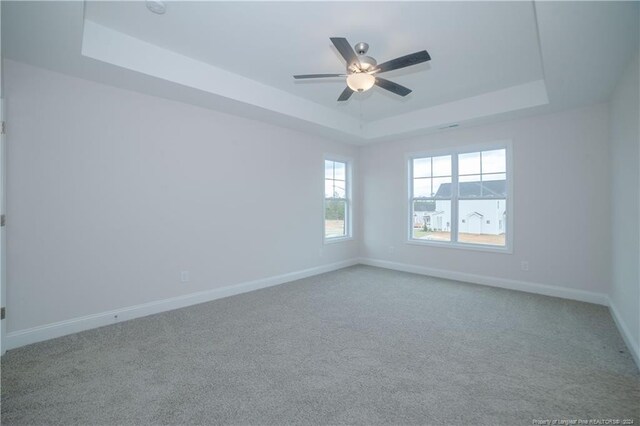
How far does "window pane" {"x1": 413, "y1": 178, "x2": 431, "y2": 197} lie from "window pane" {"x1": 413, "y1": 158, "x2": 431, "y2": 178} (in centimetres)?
10

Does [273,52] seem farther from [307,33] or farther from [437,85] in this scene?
[437,85]

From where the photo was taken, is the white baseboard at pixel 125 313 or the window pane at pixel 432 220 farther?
the window pane at pixel 432 220

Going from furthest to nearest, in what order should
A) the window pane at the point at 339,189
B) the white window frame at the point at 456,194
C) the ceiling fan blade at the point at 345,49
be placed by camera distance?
the window pane at the point at 339,189, the white window frame at the point at 456,194, the ceiling fan blade at the point at 345,49

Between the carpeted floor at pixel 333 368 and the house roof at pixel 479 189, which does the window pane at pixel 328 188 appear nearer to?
the house roof at pixel 479 189

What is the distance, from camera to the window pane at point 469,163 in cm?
493

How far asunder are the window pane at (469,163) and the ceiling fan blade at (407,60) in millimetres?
3028

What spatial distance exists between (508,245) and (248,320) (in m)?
3.95

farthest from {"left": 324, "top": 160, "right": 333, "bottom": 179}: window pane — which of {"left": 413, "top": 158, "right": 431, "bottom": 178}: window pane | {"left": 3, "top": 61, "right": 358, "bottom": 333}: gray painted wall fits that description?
{"left": 413, "top": 158, "right": 431, "bottom": 178}: window pane

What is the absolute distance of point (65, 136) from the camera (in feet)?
9.64

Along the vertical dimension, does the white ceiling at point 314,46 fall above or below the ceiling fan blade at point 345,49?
above

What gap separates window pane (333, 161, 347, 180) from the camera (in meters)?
6.04

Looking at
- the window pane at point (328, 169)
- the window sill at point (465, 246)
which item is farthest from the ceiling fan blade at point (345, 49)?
the window sill at point (465, 246)

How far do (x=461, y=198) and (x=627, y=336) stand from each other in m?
2.78

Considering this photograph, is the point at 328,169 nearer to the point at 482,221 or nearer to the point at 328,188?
the point at 328,188
